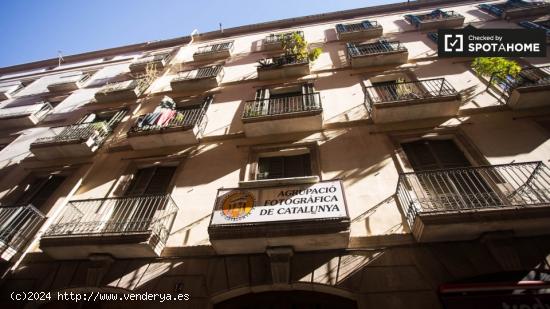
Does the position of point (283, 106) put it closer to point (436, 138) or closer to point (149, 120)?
point (149, 120)

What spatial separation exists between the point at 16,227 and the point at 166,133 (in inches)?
186

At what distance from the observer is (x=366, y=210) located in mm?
6289

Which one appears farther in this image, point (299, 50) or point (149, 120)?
point (299, 50)

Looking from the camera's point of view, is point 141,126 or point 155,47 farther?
point 155,47

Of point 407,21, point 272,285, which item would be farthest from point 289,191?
point 407,21

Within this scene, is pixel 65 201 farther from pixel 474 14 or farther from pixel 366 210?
pixel 474 14

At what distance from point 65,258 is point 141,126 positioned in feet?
15.7

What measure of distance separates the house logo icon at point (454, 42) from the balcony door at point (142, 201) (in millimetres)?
10511

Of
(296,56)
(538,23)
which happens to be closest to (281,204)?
(296,56)

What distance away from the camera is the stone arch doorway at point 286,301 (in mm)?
5512

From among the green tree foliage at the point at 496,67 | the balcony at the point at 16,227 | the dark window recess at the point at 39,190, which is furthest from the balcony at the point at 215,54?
the green tree foliage at the point at 496,67

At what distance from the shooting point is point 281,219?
527cm

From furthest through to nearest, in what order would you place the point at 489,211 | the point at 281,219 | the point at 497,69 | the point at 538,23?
1. the point at 538,23
2. the point at 497,69
3. the point at 281,219
4. the point at 489,211

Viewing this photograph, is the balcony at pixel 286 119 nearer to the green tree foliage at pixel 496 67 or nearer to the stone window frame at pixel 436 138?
the stone window frame at pixel 436 138
